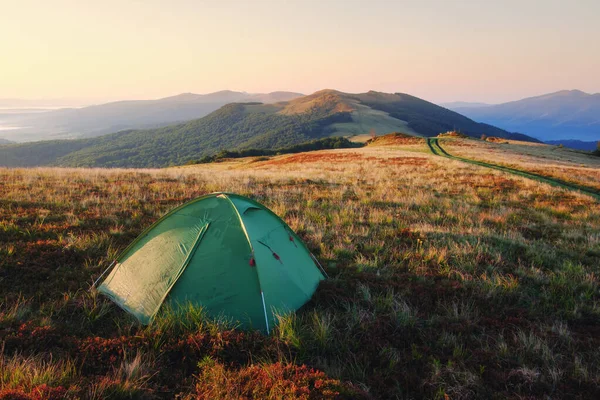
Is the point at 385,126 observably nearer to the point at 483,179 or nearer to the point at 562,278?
the point at 483,179

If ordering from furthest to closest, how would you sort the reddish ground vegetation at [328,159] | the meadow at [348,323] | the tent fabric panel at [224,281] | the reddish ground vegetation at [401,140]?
the reddish ground vegetation at [401,140], the reddish ground vegetation at [328,159], the tent fabric panel at [224,281], the meadow at [348,323]

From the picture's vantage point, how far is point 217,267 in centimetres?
491

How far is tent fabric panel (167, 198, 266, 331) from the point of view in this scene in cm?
462

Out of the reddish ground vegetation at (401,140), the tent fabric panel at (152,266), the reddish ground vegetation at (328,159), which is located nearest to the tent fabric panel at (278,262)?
the tent fabric panel at (152,266)

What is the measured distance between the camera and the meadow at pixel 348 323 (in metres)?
3.38

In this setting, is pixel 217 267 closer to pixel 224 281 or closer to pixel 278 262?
pixel 224 281

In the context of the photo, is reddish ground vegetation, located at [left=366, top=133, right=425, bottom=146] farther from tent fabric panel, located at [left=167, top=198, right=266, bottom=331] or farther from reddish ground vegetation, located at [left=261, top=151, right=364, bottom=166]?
tent fabric panel, located at [left=167, top=198, right=266, bottom=331]

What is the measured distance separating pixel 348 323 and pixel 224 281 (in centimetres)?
203

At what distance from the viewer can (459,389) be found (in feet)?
11.0

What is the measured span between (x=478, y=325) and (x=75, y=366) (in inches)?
217

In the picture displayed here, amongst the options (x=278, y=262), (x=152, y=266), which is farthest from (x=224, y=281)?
(x=152, y=266)

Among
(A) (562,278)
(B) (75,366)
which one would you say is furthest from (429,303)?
(B) (75,366)

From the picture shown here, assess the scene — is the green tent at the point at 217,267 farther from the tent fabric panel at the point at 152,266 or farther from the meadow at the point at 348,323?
the meadow at the point at 348,323

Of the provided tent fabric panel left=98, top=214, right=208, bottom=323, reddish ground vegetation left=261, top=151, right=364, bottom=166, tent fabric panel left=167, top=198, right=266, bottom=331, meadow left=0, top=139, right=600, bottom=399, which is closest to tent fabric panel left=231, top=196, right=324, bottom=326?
tent fabric panel left=167, top=198, right=266, bottom=331
